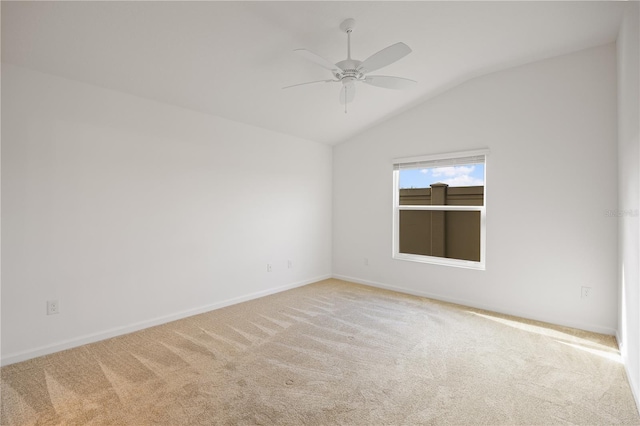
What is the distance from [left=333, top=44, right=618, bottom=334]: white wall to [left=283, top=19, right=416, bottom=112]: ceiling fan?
1637mm

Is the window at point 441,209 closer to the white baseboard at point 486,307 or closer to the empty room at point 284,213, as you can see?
the empty room at point 284,213

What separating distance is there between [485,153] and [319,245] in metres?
2.81

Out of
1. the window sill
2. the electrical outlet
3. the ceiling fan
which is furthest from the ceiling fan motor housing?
the electrical outlet

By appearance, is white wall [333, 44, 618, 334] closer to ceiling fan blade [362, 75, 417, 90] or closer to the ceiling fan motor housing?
ceiling fan blade [362, 75, 417, 90]

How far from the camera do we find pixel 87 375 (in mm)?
2275

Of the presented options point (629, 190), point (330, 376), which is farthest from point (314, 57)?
point (629, 190)

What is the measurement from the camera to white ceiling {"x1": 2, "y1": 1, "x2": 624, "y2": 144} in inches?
86.7

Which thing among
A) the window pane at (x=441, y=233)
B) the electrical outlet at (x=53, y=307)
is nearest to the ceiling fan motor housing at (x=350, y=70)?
the window pane at (x=441, y=233)

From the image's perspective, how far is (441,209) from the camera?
4.27 metres

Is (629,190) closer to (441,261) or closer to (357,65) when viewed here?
(441,261)

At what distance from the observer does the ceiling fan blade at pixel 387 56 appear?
85.9 inches

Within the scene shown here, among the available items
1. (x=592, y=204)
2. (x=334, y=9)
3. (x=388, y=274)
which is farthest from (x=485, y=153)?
(x=334, y=9)

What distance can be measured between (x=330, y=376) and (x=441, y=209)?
2.86 metres

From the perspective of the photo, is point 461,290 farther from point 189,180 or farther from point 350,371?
point 189,180
